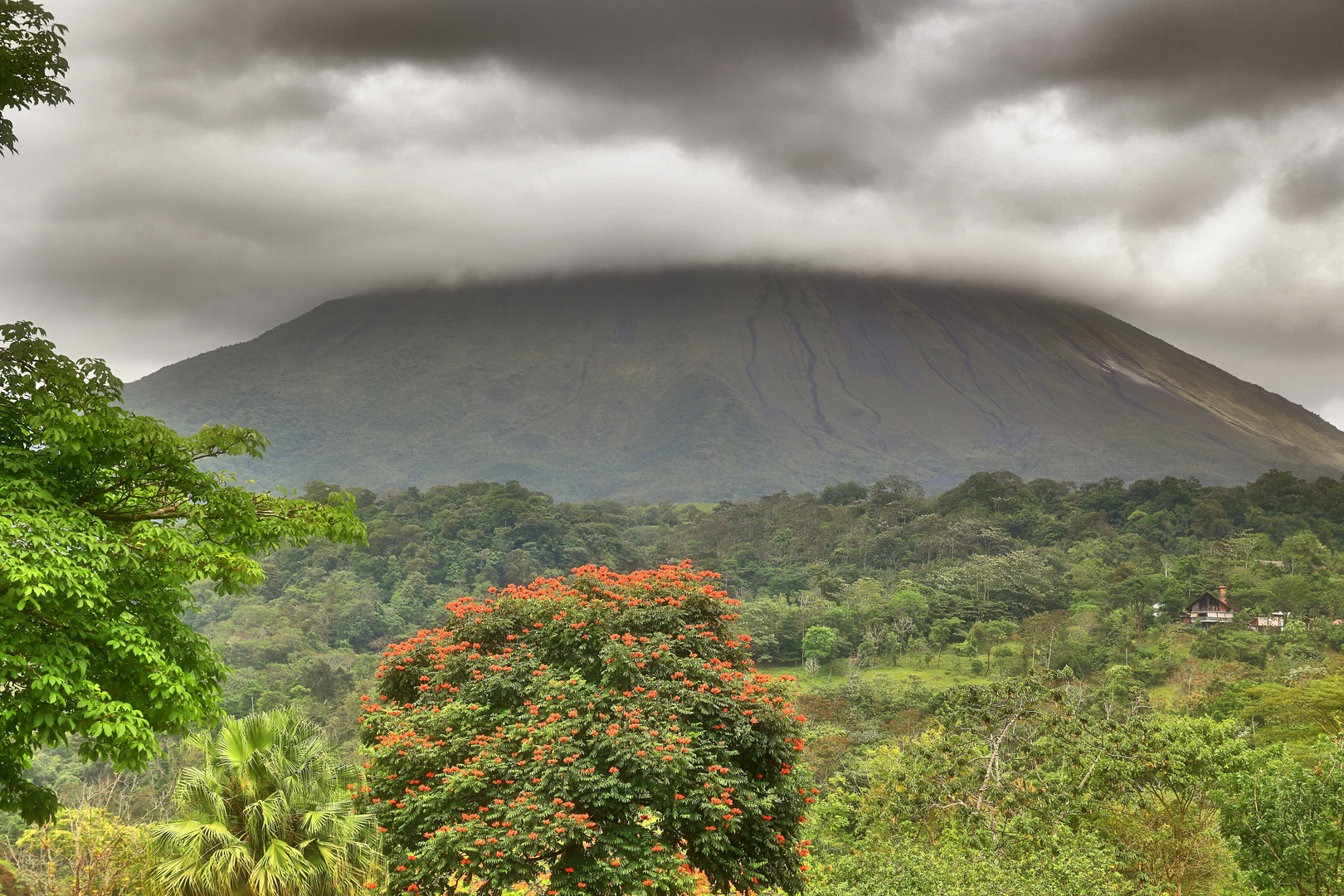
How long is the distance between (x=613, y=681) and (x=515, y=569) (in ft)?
199

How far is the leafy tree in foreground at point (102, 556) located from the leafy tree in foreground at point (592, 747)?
3735 mm

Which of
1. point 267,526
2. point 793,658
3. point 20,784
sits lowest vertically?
point 793,658

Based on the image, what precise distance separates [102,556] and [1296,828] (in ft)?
42.0

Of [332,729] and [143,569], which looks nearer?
[143,569]

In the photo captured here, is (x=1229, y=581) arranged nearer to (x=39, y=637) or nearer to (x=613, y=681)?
(x=613, y=681)

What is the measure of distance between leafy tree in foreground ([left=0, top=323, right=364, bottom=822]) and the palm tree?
3626mm

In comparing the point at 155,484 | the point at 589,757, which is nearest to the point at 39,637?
the point at 155,484

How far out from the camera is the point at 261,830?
9.59 m

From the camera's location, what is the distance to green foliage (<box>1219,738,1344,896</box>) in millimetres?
10438

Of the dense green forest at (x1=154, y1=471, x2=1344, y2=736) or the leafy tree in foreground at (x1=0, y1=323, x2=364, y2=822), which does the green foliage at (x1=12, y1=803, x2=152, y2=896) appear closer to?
the leafy tree in foreground at (x1=0, y1=323, x2=364, y2=822)

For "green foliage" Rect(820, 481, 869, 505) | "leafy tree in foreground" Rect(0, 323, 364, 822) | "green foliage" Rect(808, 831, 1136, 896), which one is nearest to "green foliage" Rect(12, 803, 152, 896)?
"leafy tree in foreground" Rect(0, 323, 364, 822)

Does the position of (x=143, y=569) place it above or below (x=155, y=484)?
below

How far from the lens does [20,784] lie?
5.64 meters

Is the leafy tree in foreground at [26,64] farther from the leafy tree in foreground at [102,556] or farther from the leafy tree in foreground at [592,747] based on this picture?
the leafy tree in foreground at [592,747]
